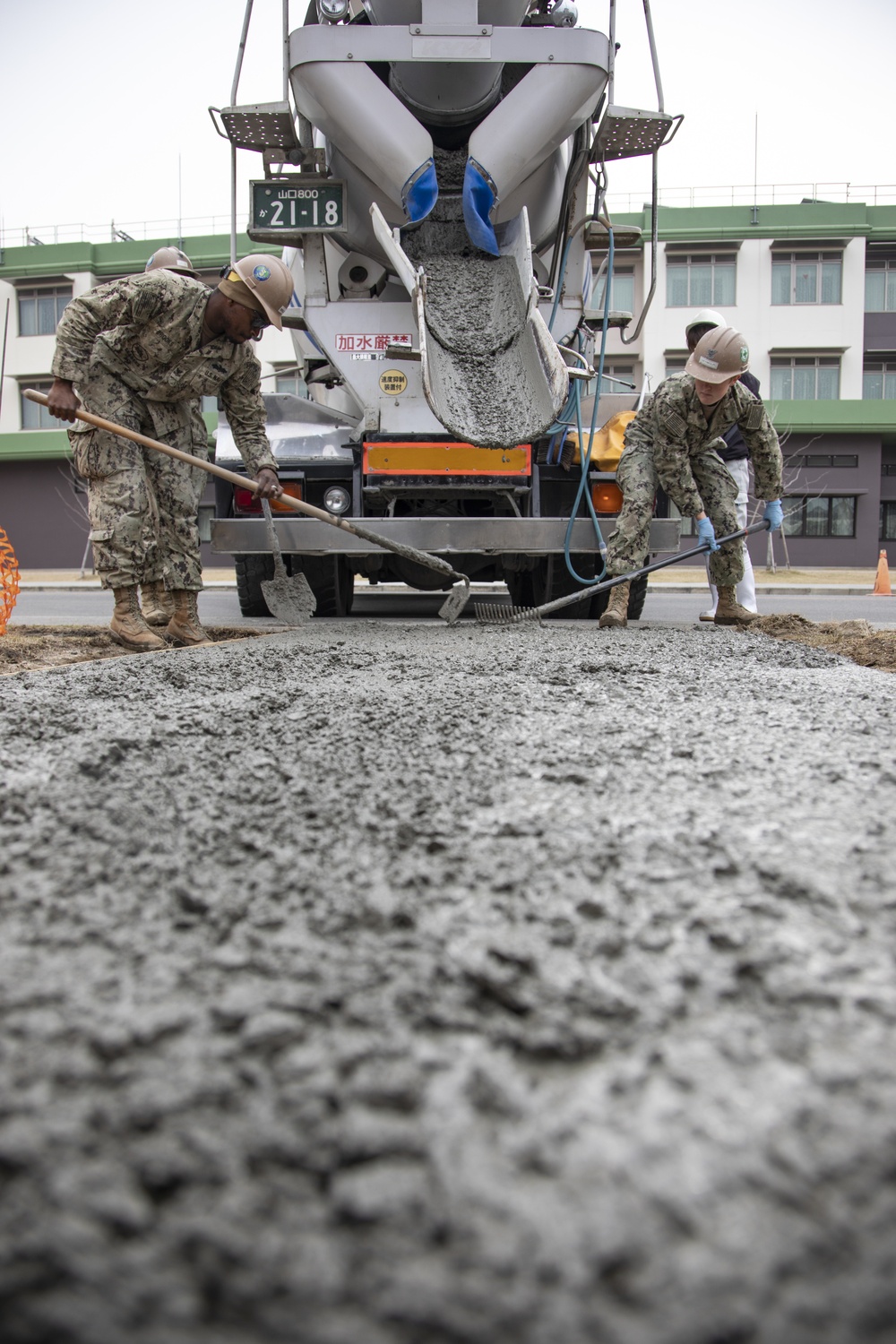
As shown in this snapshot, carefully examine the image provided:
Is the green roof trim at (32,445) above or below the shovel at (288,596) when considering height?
above

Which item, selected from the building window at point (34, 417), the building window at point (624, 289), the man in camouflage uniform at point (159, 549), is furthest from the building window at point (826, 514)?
the man in camouflage uniform at point (159, 549)

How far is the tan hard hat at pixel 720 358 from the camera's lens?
14.5 feet

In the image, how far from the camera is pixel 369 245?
5156 mm

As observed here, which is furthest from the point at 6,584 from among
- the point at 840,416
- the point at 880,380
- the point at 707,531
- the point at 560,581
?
the point at 880,380

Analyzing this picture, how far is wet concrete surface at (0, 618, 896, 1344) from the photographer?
58 centimetres

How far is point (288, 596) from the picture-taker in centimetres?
483

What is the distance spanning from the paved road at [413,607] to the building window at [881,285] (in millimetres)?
15568

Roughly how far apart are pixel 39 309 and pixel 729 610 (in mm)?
23924

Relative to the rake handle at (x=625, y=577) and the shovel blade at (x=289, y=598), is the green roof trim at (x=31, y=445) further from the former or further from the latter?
the rake handle at (x=625, y=577)

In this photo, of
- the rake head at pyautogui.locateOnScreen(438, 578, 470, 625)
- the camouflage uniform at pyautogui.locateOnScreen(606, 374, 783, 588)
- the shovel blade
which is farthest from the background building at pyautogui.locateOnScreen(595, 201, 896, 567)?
the shovel blade

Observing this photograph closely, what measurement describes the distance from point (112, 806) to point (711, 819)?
2.92 feet

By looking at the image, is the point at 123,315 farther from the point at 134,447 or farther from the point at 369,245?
the point at 369,245

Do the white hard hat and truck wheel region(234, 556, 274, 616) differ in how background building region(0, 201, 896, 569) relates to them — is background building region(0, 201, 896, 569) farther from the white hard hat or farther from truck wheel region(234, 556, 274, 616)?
the white hard hat

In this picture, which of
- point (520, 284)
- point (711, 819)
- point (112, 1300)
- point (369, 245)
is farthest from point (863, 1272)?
point (369, 245)
